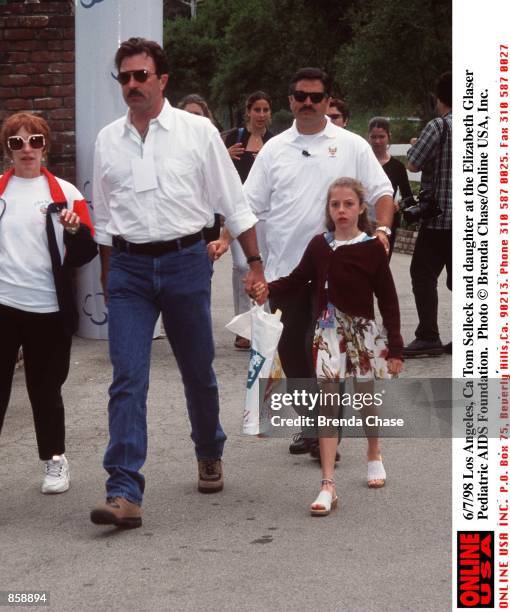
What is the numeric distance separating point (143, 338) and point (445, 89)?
15.7ft

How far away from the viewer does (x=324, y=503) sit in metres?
5.83

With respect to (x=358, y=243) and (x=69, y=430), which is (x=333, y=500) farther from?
(x=69, y=430)

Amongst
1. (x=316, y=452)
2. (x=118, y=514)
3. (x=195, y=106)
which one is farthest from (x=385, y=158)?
(x=118, y=514)

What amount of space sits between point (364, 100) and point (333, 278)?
37.6 m

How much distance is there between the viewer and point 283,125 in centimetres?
3222

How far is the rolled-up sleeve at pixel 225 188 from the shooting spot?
5.88 m

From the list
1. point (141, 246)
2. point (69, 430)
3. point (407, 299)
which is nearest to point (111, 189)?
point (141, 246)

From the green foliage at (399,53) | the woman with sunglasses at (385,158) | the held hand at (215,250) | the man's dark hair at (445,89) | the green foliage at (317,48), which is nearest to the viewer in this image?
the held hand at (215,250)

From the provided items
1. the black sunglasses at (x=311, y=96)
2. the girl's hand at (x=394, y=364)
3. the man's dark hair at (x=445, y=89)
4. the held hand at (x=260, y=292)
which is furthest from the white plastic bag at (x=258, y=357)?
the man's dark hair at (x=445, y=89)

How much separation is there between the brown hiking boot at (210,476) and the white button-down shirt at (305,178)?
111 cm

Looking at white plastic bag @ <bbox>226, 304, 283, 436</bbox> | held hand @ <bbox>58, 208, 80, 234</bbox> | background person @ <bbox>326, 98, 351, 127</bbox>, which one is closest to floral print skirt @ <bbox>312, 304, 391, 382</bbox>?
white plastic bag @ <bbox>226, 304, 283, 436</bbox>

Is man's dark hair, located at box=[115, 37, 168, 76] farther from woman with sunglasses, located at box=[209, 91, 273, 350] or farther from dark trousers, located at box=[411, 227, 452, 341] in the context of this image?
dark trousers, located at box=[411, 227, 452, 341]

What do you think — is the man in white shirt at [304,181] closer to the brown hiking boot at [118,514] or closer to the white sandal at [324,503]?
the white sandal at [324,503]

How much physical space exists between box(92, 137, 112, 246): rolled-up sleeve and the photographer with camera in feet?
14.4
